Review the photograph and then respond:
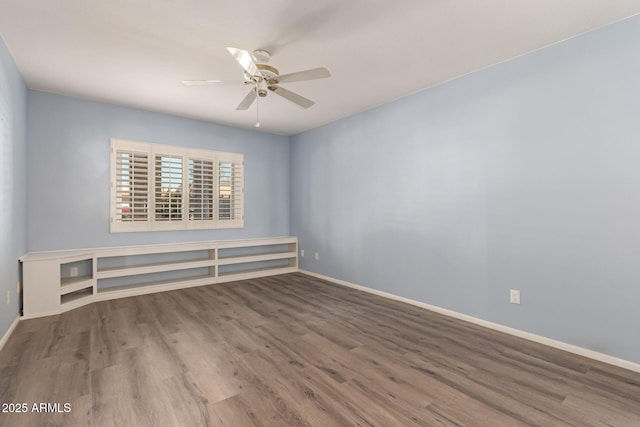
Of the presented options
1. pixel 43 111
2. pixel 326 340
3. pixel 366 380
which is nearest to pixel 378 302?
pixel 326 340

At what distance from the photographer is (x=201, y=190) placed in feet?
16.2

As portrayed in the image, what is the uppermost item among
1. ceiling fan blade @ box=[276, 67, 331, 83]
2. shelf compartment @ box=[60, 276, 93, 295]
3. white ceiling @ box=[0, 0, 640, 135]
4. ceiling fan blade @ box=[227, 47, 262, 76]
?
white ceiling @ box=[0, 0, 640, 135]

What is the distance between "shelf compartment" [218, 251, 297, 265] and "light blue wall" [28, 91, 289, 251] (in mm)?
491

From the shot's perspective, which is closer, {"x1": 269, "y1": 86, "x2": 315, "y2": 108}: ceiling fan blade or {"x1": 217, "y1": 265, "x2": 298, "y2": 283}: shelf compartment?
{"x1": 269, "y1": 86, "x2": 315, "y2": 108}: ceiling fan blade

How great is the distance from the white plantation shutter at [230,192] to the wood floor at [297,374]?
85.4 inches

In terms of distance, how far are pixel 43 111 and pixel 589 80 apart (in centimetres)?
587

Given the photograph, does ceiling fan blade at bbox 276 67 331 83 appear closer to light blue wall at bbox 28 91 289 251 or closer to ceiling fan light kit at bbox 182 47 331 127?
ceiling fan light kit at bbox 182 47 331 127

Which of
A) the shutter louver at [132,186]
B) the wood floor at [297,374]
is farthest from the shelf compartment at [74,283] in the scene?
the shutter louver at [132,186]

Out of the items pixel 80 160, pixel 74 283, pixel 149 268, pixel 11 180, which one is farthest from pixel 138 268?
pixel 11 180

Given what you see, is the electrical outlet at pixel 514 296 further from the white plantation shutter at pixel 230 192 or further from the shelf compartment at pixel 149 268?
the white plantation shutter at pixel 230 192

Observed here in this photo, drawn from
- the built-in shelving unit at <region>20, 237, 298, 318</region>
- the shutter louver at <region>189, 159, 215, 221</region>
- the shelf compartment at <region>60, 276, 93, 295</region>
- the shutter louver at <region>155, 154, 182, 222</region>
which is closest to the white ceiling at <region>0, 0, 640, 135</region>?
the shutter louver at <region>155, 154, 182, 222</region>

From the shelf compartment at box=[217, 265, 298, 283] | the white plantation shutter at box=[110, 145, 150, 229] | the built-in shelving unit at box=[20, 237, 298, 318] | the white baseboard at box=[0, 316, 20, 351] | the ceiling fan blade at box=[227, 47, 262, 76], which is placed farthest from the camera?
the shelf compartment at box=[217, 265, 298, 283]

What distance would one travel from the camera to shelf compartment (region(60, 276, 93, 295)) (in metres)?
3.46

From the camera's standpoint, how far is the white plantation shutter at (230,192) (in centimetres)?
516
